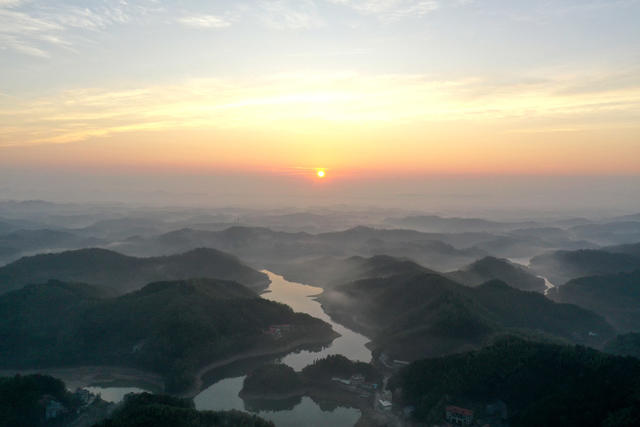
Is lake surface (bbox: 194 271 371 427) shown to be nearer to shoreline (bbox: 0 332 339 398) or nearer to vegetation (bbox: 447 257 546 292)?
shoreline (bbox: 0 332 339 398)

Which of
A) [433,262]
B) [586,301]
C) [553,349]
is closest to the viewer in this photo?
[553,349]

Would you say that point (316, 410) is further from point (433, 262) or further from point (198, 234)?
point (198, 234)

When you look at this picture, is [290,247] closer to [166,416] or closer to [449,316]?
[449,316]

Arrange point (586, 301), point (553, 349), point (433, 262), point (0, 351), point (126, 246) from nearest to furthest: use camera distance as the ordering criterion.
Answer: point (553, 349) → point (0, 351) → point (586, 301) → point (433, 262) → point (126, 246)

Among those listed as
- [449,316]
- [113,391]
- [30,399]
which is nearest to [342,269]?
[449,316]

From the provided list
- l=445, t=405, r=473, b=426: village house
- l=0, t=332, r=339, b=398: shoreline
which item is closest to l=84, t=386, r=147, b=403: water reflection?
l=0, t=332, r=339, b=398: shoreline

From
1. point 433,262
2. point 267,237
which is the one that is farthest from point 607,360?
point 267,237
